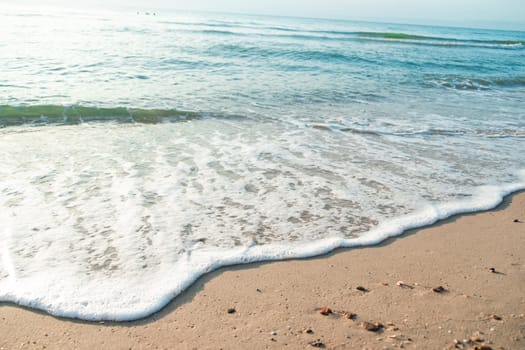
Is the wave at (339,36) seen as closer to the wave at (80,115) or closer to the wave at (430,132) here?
the wave at (80,115)

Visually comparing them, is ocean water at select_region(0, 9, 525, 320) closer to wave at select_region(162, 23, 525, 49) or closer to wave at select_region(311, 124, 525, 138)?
wave at select_region(311, 124, 525, 138)

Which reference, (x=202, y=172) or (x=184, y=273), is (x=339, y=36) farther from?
(x=184, y=273)

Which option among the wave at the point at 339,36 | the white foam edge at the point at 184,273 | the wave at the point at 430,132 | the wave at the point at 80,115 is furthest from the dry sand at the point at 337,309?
the wave at the point at 339,36

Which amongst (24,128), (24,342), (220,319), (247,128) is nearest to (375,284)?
(220,319)

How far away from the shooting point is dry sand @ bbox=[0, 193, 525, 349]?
7.93 ft

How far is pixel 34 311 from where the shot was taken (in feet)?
8.63

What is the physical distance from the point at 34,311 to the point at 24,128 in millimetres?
5411

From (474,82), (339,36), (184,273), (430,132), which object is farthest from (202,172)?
(339,36)

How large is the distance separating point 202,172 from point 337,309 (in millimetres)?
2871

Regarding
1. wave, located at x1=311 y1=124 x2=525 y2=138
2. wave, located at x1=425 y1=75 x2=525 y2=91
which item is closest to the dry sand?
wave, located at x1=311 y1=124 x2=525 y2=138

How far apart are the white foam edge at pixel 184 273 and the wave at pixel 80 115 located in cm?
512

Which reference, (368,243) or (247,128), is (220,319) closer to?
(368,243)

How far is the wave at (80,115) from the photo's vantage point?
767 centimetres

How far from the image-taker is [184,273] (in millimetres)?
3092
